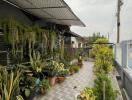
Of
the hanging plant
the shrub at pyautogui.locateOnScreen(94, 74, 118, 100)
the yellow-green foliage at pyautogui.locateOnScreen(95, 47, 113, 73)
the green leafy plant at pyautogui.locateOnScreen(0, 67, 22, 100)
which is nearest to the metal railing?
the yellow-green foliage at pyautogui.locateOnScreen(95, 47, 113, 73)

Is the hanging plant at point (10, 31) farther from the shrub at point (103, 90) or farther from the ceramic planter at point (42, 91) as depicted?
the shrub at point (103, 90)

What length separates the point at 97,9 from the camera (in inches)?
746

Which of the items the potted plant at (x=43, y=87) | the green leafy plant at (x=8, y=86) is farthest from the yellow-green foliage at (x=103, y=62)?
the green leafy plant at (x=8, y=86)

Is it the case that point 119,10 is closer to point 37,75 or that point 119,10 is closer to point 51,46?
point 51,46

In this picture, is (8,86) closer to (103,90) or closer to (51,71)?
(103,90)

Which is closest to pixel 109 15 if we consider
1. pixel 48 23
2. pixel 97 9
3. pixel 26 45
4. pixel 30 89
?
pixel 97 9

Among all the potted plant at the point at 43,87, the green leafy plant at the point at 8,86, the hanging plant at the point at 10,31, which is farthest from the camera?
the potted plant at the point at 43,87

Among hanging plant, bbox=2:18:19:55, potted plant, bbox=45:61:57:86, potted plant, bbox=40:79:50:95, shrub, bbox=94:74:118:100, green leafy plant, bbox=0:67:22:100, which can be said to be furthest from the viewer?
potted plant, bbox=45:61:57:86

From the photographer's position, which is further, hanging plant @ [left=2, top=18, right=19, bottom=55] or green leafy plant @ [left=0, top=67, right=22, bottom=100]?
hanging plant @ [left=2, top=18, right=19, bottom=55]

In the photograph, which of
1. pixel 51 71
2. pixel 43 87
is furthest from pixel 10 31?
pixel 51 71

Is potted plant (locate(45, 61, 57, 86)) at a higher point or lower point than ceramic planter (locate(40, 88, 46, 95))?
higher

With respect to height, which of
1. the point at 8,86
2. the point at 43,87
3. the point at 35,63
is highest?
the point at 35,63

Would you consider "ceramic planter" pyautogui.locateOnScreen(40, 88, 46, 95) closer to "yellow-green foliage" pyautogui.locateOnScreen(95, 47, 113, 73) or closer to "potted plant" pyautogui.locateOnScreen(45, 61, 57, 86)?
"potted plant" pyautogui.locateOnScreen(45, 61, 57, 86)

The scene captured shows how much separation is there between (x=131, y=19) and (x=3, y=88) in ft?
38.9
